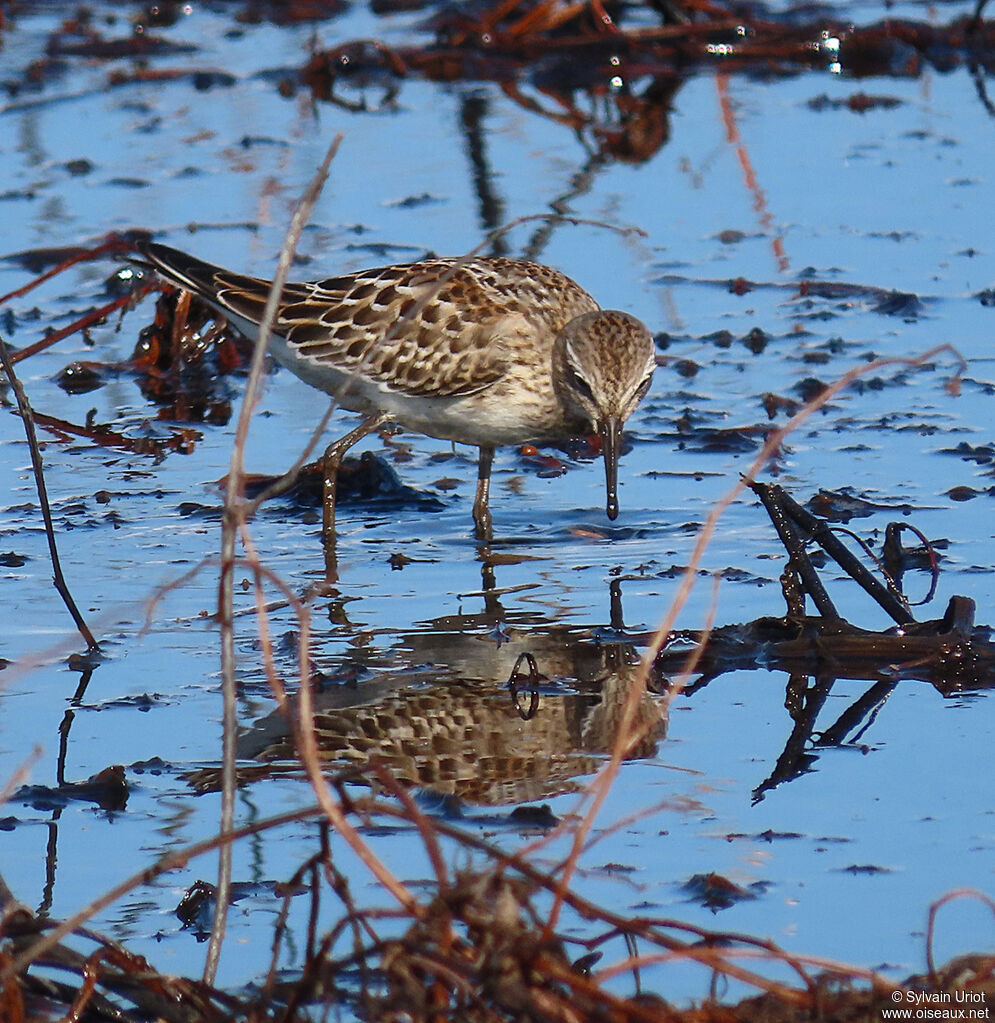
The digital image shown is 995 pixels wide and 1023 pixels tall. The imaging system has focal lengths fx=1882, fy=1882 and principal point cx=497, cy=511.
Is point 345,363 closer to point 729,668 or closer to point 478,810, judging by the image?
point 729,668

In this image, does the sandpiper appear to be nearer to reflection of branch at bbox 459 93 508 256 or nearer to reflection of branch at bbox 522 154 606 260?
reflection of branch at bbox 459 93 508 256

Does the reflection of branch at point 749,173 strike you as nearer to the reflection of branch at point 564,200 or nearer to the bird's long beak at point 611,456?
the reflection of branch at point 564,200

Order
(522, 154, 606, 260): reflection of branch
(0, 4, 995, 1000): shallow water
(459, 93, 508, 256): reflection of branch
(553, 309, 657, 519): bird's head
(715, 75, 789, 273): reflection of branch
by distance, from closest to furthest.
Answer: (0, 4, 995, 1000): shallow water → (553, 309, 657, 519): bird's head → (715, 75, 789, 273): reflection of branch → (522, 154, 606, 260): reflection of branch → (459, 93, 508, 256): reflection of branch

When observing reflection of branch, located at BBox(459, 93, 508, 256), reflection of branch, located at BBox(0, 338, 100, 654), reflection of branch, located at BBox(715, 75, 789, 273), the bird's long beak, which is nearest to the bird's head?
the bird's long beak

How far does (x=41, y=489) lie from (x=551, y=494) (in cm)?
290

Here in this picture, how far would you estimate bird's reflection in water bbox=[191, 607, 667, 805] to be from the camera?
5020mm

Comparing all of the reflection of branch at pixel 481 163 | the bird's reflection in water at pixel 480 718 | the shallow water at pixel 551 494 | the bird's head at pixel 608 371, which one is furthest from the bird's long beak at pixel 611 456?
the reflection of branch at pixel 481 163

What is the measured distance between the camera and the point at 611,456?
6.86 m

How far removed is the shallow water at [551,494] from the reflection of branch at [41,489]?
0.52 ft

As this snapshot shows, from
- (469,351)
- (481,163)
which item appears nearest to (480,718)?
(469,351)

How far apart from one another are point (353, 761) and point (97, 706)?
940 mm

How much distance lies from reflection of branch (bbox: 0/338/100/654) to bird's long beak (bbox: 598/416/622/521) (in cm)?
190

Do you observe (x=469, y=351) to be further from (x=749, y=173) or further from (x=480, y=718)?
(x=749, y=173)

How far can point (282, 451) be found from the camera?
8008 mm
